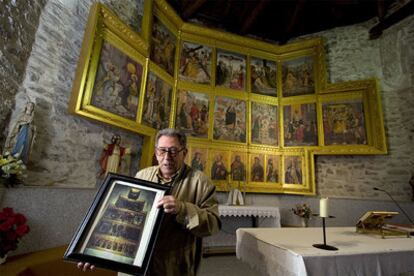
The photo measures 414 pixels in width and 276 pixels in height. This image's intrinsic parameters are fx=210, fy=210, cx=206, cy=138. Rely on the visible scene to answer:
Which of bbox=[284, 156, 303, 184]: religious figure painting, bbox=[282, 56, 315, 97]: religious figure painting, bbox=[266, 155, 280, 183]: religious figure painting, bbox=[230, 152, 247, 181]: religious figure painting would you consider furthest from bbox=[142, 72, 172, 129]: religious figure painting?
bbox=[282, 56, 315, 97]: religious figure painting

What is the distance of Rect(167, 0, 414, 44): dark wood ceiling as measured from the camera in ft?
22.4

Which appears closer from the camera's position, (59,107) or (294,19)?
(59,107)

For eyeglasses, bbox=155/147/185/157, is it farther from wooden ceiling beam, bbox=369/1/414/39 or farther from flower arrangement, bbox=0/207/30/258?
wooden ceiling beam, bbox=369/1/414/39

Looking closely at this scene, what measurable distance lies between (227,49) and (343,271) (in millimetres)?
7177

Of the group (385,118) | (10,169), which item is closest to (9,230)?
(10,169)

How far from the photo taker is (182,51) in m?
6.96

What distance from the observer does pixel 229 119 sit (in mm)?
7020

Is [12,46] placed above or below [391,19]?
below

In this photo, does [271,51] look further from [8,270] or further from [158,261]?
[8,270]

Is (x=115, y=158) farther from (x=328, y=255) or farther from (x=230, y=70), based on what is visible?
(x=230, y=70)

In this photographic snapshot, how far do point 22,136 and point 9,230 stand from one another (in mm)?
1189

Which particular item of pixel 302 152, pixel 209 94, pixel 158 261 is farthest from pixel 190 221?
pixel 302 152

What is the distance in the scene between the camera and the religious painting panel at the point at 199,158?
6.23m

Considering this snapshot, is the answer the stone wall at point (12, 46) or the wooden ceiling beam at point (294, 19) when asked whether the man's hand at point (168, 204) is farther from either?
the wooden ceiling beam at point (294, 19)
